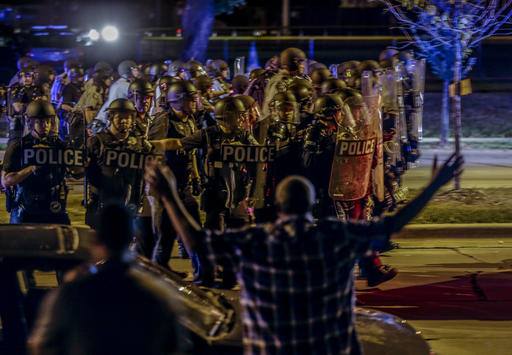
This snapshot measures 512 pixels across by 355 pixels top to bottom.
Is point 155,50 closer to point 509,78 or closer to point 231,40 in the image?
point 231,40

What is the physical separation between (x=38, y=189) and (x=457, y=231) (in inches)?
224

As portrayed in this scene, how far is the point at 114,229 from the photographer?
10.5 feet

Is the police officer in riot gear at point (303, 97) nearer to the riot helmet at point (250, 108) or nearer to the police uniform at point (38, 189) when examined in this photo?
the riot helmet at point (250, 108)

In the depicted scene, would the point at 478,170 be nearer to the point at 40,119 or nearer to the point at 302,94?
the point at 302,94

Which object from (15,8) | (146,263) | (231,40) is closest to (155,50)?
(231,40)

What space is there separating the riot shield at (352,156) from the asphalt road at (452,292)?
949 mm

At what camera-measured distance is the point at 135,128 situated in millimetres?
7965

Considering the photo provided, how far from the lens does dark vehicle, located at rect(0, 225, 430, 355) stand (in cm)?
428

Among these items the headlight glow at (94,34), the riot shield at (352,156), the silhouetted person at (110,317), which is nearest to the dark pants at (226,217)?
the riot shield at (352,156)

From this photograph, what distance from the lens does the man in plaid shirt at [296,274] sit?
3430 millimetres

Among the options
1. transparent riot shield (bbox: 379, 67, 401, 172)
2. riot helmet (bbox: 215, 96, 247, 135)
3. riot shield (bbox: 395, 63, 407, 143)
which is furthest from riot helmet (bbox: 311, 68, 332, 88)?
riot helmet (bbox: 215, 96, 247, 135)

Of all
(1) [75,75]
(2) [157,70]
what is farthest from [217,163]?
(2) [157,70]

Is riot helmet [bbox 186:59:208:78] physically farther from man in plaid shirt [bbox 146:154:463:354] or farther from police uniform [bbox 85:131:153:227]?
man in plaid shirt [bbox 146:154:463:354]

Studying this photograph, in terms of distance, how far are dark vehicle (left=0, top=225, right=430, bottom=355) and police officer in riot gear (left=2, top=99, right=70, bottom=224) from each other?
7.52 feet
